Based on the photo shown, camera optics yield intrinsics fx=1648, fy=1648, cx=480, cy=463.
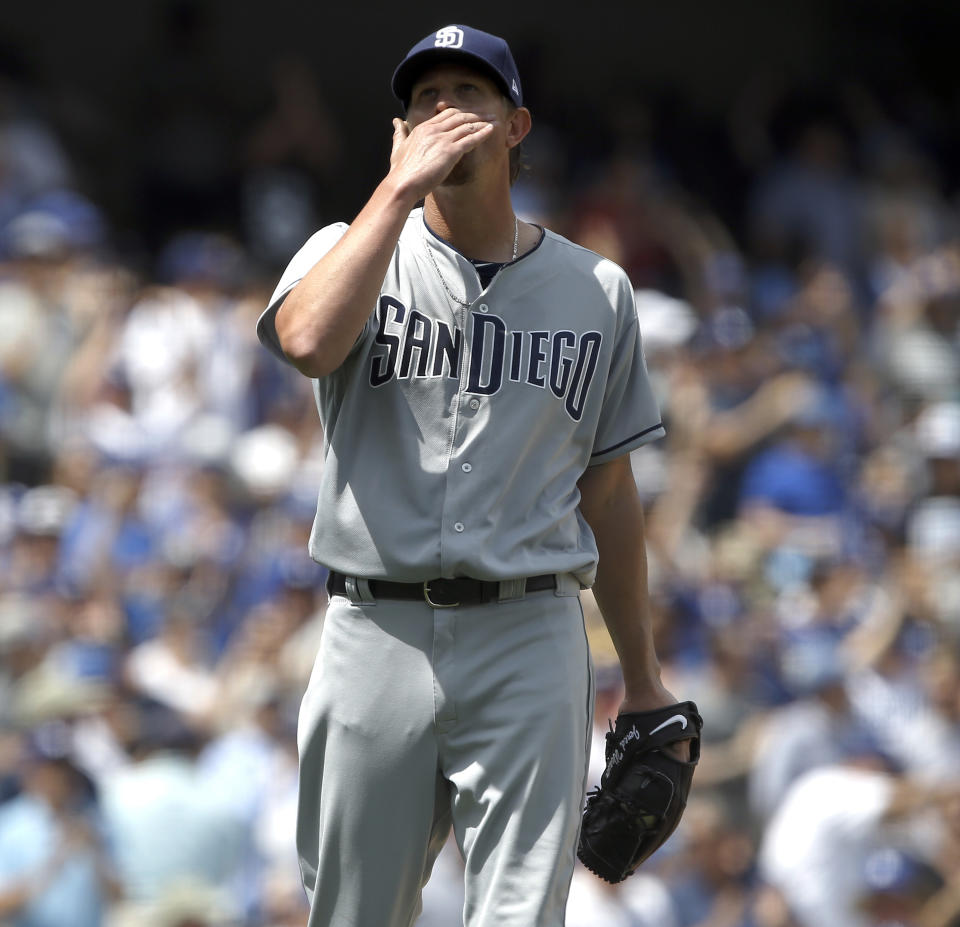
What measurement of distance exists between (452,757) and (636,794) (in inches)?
15.5

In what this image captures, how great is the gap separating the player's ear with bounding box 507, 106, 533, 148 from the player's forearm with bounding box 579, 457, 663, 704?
589 millimetres

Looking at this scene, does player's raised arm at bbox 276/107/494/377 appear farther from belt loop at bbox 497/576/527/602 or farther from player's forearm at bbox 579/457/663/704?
player's forearm at bbox 579/457/663/704

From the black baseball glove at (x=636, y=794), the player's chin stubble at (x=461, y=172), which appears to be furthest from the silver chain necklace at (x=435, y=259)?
the black baseball glove at (x=636, y=794)

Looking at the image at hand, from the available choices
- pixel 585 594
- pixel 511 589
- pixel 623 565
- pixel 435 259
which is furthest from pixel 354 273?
pixel 585 594

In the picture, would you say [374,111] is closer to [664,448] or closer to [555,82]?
[555,82]

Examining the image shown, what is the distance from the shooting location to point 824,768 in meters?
6.35

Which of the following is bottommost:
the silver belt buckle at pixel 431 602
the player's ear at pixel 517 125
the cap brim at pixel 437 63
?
the silver belt buckle at pixel 431 602

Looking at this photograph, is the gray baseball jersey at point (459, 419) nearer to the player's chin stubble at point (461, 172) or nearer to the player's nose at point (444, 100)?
the player's chin stubble at point (461, 172)

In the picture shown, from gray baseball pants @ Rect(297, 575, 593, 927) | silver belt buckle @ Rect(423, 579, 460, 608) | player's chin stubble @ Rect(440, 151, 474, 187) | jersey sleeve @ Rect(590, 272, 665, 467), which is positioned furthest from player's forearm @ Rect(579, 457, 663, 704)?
player's chin stubble @ Rect(440, 151, 474, 187)

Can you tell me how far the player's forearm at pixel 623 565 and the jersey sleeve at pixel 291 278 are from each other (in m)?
0.61

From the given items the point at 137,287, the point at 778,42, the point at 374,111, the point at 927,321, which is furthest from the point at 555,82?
the point at 137,287

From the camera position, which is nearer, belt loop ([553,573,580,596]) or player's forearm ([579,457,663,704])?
belt loop ([553,573,580,596])

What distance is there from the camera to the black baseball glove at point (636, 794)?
2871mm

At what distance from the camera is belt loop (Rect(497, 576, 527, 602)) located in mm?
2658
